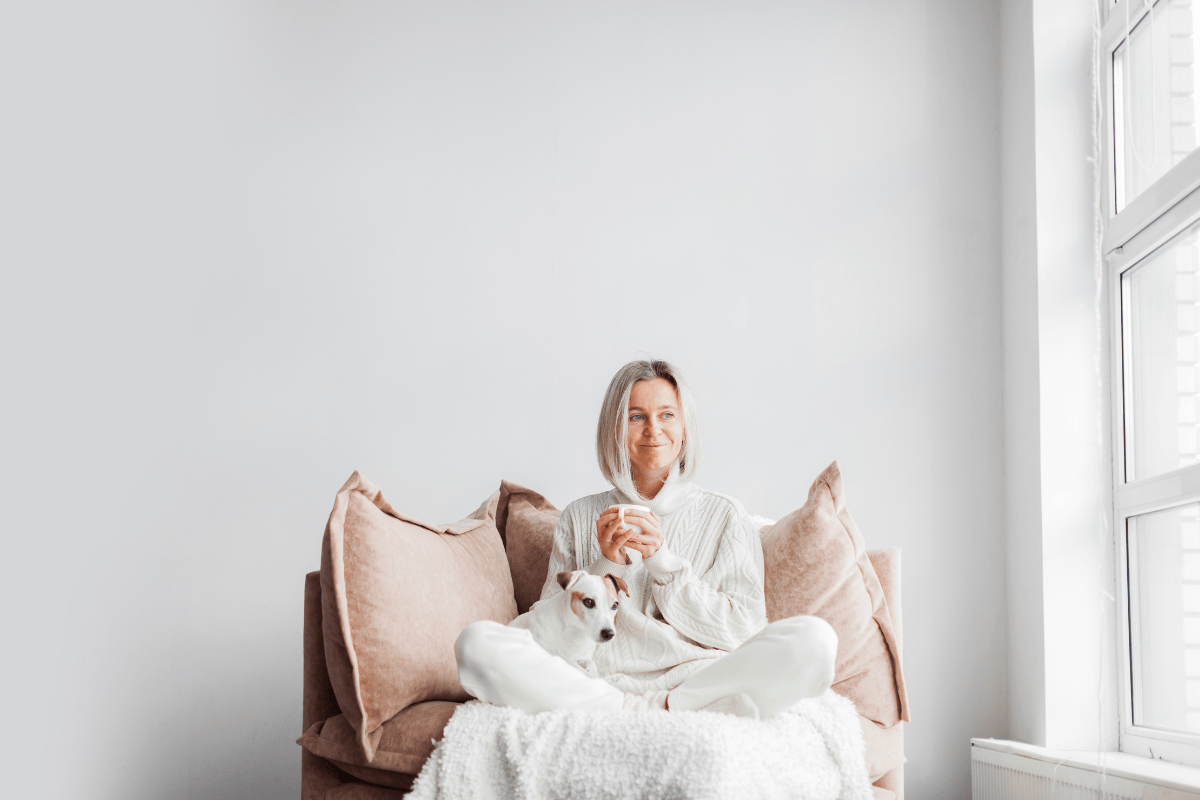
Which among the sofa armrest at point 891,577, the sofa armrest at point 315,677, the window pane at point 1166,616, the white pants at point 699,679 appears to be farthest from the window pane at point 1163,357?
the sofa armrest at point 315,677

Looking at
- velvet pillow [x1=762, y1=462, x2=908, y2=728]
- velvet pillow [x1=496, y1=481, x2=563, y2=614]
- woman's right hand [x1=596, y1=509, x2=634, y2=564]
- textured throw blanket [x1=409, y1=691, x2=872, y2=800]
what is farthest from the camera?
velvet pillow [x1=496, y1=481, x2=563, y2=614]

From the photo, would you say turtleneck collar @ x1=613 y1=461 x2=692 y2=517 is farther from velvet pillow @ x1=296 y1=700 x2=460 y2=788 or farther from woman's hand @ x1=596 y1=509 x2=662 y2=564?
velvet pillow @ x1=296 y1=700 x2=460 y2=788

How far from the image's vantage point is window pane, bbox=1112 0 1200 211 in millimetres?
2270

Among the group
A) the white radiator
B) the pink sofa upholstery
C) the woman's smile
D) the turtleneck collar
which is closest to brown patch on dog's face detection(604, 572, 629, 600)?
the turtleneck collar

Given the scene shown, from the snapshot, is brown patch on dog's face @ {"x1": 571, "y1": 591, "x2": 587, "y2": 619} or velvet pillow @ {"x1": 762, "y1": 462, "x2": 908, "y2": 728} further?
velvet pillow @ {"x1": 762, "y1": 462, "x2": 908, "y2": 728}

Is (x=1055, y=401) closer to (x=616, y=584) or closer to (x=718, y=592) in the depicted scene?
(x=718, y=592)

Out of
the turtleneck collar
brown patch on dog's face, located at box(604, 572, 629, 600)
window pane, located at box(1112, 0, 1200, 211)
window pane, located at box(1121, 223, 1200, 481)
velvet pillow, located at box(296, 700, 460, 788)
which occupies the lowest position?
velvet pillow, located at box(296, 700, 460, 788)

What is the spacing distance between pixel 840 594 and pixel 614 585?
1.80ft

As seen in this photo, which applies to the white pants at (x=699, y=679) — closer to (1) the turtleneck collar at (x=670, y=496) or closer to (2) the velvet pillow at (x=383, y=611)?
(2) the velvet pillow at (x=383, y=611)

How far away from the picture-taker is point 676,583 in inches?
78.0

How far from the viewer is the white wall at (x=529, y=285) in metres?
2.70

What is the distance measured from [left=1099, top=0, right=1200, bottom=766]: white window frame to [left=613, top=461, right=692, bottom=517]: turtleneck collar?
1.15m

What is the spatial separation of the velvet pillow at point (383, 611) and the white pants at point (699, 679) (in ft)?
0.72

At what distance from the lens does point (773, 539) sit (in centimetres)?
222
